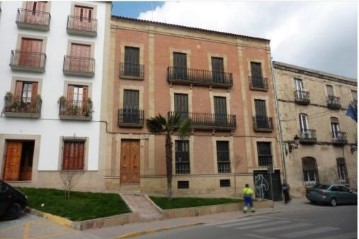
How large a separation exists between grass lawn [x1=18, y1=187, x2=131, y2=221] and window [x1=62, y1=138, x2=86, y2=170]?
185 centimetres

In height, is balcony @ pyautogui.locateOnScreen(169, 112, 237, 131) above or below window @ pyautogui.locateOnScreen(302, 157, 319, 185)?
above

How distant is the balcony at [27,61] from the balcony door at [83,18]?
3.07m

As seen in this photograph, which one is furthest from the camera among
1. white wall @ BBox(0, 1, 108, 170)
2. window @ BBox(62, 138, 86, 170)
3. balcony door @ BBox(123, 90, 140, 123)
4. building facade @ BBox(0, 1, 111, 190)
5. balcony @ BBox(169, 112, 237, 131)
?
balcony @ BBox(169, 112, 237, 131)

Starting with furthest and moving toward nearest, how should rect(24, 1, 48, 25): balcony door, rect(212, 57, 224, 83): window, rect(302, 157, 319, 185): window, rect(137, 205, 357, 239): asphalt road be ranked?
rect(302, 157, 319, 185): window → rect(212, 57, 224, 83): window → rect(24, 1, 48, 25): balcony door → rect(137, 205, 357, 239): asphalt road

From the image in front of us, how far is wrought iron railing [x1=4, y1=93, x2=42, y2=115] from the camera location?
55.7 feet

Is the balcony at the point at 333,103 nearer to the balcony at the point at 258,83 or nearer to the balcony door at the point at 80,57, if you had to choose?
the balcony at the point at 258,83

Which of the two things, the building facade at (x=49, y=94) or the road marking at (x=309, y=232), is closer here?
the road marking at (x=309, y=232)

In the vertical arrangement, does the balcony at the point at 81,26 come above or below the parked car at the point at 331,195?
above

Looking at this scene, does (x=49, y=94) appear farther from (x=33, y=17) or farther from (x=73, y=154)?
(x=33, y=17)

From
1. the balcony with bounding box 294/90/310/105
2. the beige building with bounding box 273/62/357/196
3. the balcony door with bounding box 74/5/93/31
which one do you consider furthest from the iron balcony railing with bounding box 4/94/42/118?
the balcony with bounding box 294/90/310/105

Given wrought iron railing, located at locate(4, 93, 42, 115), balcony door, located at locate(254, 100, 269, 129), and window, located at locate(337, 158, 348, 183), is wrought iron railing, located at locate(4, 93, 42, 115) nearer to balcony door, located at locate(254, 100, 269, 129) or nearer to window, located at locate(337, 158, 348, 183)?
balcony door, located at locate(254, 100, 269, 129)

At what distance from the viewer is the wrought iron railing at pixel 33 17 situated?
18.5 meters

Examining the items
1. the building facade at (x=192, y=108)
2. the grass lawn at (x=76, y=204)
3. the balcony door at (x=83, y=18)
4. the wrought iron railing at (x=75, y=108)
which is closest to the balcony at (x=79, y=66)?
the building facade at (x=192, y=108)

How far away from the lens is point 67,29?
19.2 meters
